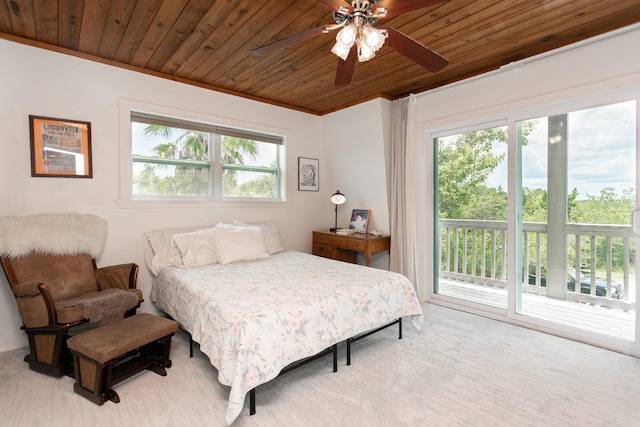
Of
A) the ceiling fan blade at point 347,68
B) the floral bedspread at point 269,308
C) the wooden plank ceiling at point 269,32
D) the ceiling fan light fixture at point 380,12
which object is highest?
the wooden plank ceiling at point 269,32

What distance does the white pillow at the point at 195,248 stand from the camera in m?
3.13

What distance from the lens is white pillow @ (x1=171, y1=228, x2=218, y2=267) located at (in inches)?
123


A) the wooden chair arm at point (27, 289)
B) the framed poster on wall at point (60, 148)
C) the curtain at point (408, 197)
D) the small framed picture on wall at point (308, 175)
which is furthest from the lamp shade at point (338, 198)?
the wooden chair arm at point (27, 289)

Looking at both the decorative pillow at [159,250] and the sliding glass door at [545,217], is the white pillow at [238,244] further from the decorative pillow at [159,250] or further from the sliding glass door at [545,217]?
the sliding glass door at [545,217]

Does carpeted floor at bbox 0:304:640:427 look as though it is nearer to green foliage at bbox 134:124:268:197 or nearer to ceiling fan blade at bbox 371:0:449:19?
green foliage at bbox 134:124:268:197

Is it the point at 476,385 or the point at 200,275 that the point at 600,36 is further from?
the point at 200,275

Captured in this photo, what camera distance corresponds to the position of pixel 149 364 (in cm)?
227

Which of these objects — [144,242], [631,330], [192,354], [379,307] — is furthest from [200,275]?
[631,330]

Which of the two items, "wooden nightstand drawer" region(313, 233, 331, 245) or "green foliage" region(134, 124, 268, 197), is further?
"wooden nightstand drawer" region(313, 233, 331, 245)

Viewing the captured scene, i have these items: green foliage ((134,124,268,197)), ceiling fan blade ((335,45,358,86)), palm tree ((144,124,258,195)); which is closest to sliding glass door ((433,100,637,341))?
ceiling fan blade ((335,45,358,86))

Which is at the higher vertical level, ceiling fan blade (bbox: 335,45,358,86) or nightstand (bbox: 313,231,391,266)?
ceiling fan blade (bbox: 335,45,358,86)

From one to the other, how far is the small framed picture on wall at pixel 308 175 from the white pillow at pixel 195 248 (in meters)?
1.67

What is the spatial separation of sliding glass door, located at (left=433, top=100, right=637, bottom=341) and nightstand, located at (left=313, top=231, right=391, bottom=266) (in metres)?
0.77

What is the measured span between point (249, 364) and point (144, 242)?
7.02ft
